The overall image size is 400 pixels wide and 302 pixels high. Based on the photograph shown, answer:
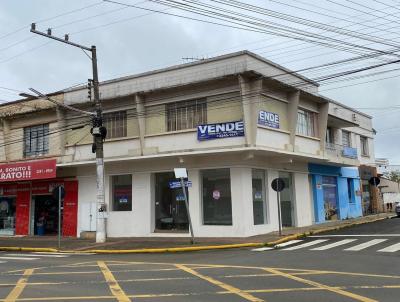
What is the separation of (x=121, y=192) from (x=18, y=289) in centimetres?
1539

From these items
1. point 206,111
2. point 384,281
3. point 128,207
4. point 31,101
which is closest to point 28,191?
point 31,101

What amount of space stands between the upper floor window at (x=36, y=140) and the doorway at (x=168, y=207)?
7.83 m

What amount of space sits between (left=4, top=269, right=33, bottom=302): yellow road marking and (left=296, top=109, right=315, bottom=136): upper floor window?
16.9m

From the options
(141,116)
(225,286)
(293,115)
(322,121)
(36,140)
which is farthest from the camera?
(36,140)

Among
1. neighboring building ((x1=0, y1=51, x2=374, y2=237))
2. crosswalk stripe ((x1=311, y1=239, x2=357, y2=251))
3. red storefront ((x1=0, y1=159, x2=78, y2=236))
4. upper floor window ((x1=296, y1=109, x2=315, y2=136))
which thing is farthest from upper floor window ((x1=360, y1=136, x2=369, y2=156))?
red storefront ((x1=0, y1=159, x2=78, y2=236))

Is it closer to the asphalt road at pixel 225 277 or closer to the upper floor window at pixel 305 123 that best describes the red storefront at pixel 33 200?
the asphalt road at pixel 225 277

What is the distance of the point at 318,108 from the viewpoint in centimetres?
2803

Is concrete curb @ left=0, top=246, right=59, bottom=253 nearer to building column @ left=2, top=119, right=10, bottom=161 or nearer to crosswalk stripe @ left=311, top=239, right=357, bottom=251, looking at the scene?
building column @ left=2, top=119, right=10, bottom=161

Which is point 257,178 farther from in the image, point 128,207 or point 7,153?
point 7,153

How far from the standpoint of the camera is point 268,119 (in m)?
22.7

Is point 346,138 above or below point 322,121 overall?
above

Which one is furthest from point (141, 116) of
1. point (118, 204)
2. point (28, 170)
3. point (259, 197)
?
point (28, 170)

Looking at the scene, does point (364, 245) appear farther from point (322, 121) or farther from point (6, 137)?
point (6, 137)

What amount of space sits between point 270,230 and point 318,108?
28.1 feet
